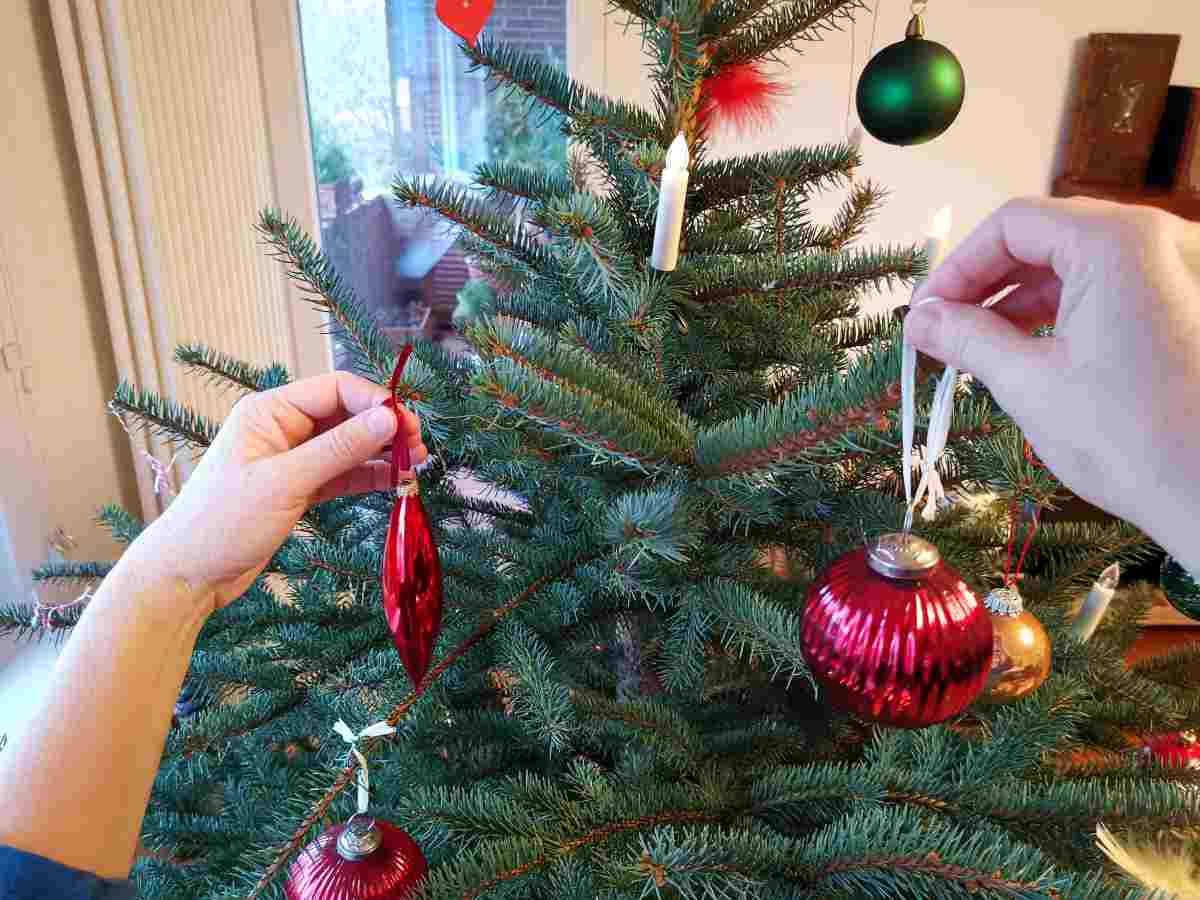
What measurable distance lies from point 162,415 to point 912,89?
30.6 inches

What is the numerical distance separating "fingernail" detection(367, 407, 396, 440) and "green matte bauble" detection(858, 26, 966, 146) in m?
0.63

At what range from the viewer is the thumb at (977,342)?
1.07 feet

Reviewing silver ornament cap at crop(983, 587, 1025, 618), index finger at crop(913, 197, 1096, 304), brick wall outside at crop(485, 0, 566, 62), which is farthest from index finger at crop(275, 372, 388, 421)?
brick wall outside at crop(485, 0, 566, 62)

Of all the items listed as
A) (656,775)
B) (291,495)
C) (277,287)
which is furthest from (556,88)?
(277,287)

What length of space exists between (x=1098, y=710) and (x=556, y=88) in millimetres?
702

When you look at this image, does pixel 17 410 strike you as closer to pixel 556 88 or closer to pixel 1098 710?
pixel 556 88

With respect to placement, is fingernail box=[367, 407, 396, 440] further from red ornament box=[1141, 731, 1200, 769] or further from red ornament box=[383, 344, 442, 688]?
red ornament box=[1141, 731, 1200, 769]

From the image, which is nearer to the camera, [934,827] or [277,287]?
[934,827]

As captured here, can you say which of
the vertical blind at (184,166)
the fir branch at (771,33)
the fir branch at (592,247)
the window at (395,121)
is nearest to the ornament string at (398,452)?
the fir branch at (592,247)

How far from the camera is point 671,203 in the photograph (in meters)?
0.48

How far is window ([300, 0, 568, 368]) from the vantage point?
1.60 meters

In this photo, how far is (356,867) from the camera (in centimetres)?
44

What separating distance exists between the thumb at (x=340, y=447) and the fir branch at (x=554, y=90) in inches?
10.7

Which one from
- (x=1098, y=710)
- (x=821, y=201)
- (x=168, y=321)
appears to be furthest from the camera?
(x=821, y=201)
